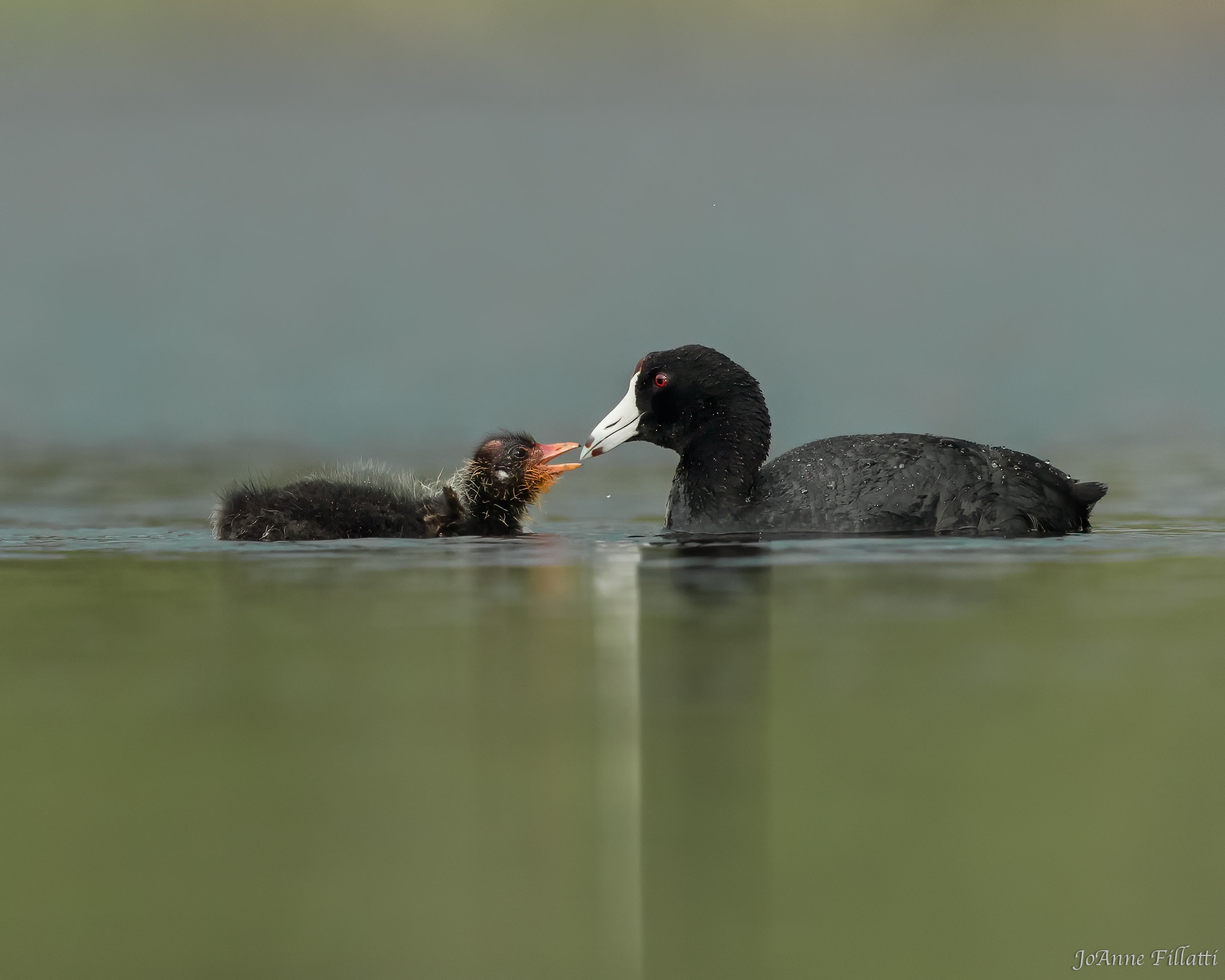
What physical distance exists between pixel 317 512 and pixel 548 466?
5.33 feet

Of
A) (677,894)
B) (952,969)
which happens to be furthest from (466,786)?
(952,969)

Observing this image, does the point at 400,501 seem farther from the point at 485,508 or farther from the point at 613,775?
the point at 613,775

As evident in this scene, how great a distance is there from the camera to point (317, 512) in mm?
10016

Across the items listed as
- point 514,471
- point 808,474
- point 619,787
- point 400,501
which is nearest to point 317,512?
point 400,501

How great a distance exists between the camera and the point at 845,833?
175 inches

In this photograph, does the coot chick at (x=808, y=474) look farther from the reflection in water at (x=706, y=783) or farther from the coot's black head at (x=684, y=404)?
the reflection in water at (x=706, y=783)

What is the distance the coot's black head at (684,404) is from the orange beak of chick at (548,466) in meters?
0.18

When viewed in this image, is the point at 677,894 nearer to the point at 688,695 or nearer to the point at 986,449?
the point at 688,695

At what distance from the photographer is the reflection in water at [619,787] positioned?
3936 mm

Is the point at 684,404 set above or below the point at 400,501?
above

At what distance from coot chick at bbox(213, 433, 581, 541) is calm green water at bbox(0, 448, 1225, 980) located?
5.07ft

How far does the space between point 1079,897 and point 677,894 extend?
3.05 feet
